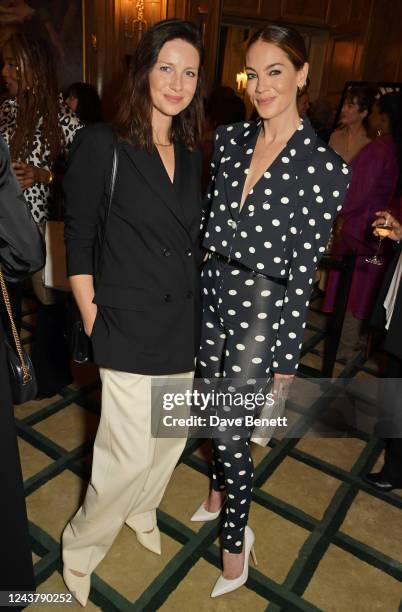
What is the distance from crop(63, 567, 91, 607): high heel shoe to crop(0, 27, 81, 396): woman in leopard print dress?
4.24 ft

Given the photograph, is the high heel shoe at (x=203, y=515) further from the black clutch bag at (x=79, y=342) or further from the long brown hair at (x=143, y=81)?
the long brown hair at (x=143, y=81)

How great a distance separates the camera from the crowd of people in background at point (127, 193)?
1.53 meters

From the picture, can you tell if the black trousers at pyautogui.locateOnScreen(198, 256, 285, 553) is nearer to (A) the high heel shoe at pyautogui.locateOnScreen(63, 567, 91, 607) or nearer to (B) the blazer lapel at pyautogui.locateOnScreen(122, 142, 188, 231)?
(B) the blazer lapel at pyautogui.locateOnScreen(122, 142, 188, 231)

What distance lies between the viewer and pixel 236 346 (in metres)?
1.72

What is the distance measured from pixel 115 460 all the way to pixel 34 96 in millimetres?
1697

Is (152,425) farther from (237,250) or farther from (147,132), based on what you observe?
(147,132)

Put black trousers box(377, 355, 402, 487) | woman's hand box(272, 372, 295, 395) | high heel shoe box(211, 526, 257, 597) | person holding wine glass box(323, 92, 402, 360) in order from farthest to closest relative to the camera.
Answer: person holding wine glass box(323, 92, 402, 360) < black trousers box(377, 355, 402, 487) < high heel shoe box(211, 526, 257, 597) < woman's hand box(272, 372, 295, 395)

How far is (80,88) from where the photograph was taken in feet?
11.4

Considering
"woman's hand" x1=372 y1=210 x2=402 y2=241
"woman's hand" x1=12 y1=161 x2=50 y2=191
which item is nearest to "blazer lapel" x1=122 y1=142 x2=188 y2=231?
"woman's hand" x1=12 y1=161 x2=50 y2=191

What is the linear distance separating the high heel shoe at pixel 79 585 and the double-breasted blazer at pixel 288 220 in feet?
3.52

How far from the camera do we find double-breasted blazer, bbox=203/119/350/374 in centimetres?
155

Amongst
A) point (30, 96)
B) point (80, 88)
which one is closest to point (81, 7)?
point (80, 88)

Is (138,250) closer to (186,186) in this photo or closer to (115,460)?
(186,186)

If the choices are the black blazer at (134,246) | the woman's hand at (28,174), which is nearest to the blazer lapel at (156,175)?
the black blazer at (134,246)
